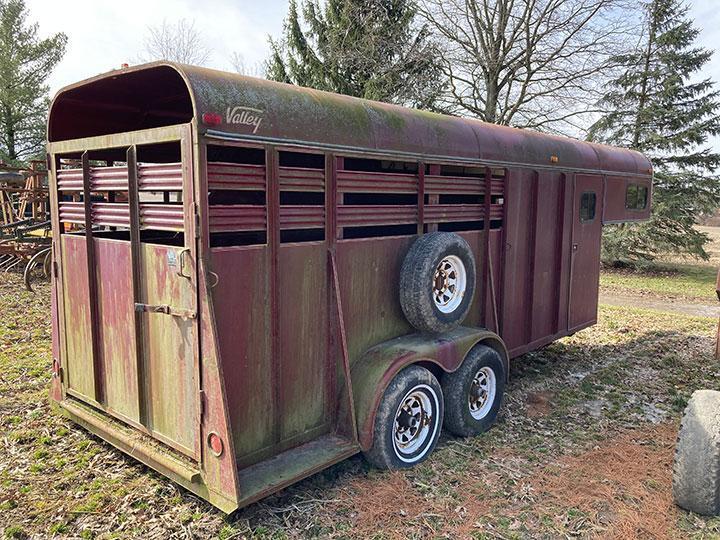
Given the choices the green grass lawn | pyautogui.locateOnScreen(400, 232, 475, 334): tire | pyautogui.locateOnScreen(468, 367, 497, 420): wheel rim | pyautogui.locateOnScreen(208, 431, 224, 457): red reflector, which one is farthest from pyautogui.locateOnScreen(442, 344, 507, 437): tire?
the green grass lawn

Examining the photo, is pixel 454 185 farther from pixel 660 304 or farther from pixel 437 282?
pixel 660 304

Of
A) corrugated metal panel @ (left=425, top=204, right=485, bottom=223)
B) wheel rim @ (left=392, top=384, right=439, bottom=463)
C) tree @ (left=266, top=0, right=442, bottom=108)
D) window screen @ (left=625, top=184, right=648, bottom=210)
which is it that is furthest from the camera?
tree @ (left=266, top=0, right=442, bottom=108)

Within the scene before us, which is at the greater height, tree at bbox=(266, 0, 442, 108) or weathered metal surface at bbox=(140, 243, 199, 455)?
tree at bbox=(266, 0, 442, 108)

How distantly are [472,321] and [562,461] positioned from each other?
146cm

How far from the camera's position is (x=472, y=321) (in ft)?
17.3

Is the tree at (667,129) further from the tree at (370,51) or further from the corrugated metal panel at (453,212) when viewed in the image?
the corrugated metal panel at (453,212)

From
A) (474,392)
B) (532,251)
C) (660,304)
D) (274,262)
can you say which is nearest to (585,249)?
(532,251)

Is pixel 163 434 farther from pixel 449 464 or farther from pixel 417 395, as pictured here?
pixel 449 464

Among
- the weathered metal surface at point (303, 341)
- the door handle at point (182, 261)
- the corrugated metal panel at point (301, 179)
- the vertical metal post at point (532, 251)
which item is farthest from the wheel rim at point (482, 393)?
the door handle at point (182, 261)

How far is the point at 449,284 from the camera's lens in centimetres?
464

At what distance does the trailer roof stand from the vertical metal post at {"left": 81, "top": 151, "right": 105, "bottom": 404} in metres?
0.70

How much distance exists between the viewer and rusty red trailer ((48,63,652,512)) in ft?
10.4

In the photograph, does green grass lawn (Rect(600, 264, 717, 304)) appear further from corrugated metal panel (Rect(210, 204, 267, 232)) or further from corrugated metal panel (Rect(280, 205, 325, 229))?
corrugated metal panel (Rect(210, 204, 267, 232))

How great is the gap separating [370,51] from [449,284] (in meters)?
14.1
